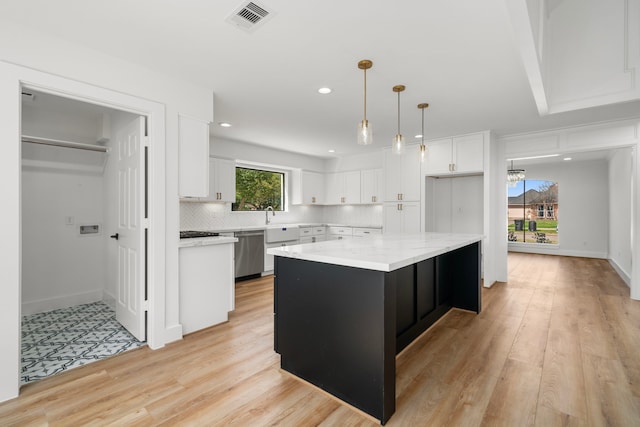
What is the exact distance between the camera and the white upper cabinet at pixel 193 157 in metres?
2.92

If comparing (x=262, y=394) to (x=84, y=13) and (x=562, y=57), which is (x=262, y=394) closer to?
(x=84, y=13)

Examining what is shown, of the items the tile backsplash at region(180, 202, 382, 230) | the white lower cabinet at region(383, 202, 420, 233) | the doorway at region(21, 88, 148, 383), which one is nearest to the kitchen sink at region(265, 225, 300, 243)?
the tile backsplash at region(180, 202, 382, 230)

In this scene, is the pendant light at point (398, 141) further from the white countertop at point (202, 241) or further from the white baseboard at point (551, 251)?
the white baseboard at point (551, 251)

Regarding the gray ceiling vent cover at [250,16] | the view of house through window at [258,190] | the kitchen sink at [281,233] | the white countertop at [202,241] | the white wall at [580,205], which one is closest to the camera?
the gray ceiling vent cover at [250,16]

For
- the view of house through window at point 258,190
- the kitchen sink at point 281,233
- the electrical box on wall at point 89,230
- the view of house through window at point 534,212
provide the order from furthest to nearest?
the view of house through window at point 534,212
the view of house through window at point 258,190
the kitchen sink at point 281,233
the electrical box on wall at point 89,230

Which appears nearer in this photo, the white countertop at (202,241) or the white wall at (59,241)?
the white countertop at (202,241)

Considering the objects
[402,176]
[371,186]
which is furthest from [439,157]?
[371,186]

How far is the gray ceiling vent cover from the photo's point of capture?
6.19ft

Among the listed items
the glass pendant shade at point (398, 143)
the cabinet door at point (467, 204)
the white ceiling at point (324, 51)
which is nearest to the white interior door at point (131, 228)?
the white ceiling at point (324, 51)

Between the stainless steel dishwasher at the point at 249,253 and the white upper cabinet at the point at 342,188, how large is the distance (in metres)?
2.21

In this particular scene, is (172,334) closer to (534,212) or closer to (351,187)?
(351,187)

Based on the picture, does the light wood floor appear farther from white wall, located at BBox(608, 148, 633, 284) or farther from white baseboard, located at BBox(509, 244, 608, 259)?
white baseboard, located at BBox(509, 244, 608, 259)

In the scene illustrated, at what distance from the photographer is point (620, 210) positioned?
19.2 feet

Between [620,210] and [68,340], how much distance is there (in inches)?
344
